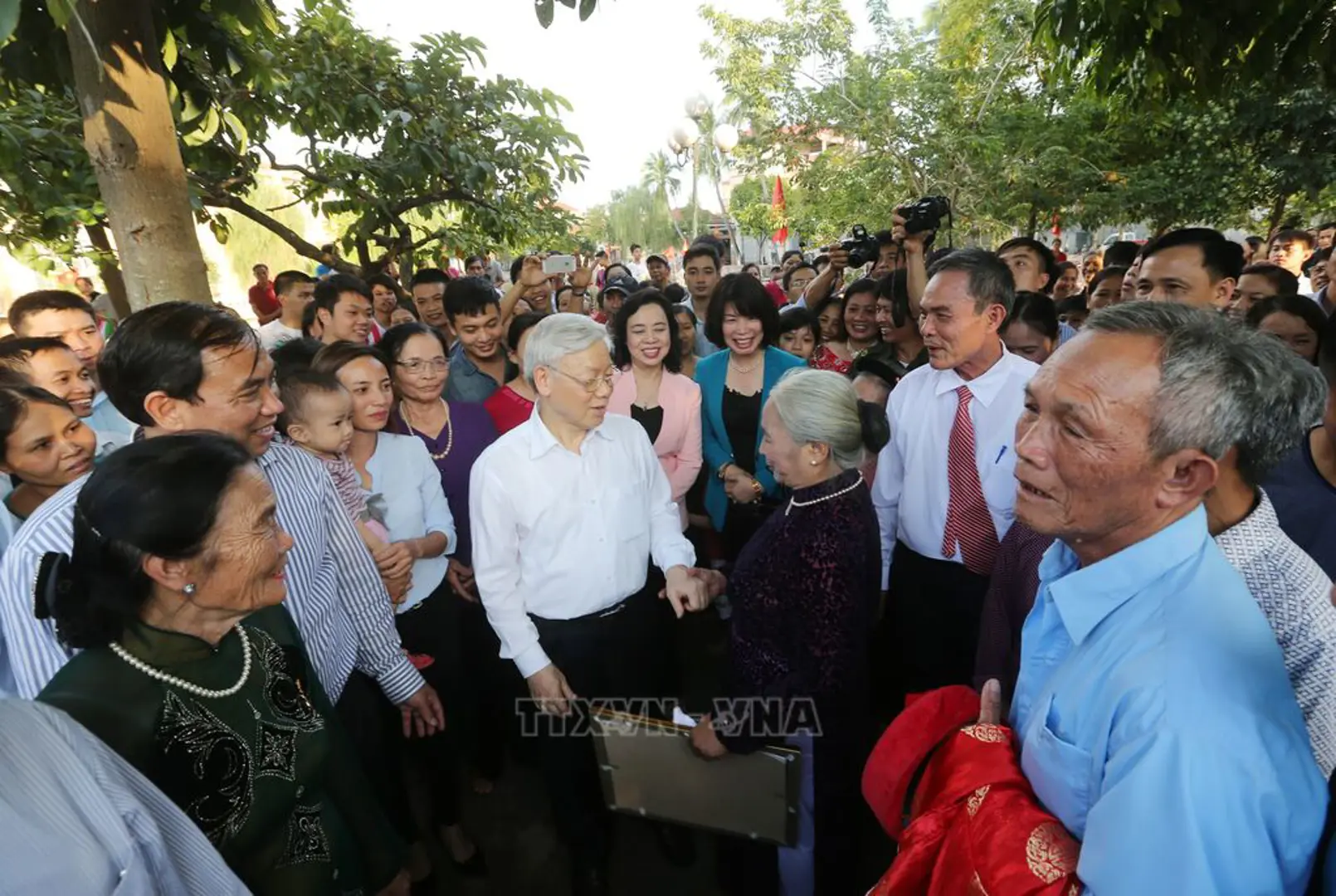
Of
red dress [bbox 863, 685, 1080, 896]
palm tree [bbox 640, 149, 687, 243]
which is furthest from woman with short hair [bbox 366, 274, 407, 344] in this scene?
palm tree [bbox 640, 149, 687, 243]

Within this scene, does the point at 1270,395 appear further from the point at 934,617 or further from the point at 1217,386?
the point at 934,617

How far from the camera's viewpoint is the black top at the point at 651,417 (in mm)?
3688

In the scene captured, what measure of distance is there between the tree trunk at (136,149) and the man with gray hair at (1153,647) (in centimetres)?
261

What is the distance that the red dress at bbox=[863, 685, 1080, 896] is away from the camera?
1073 millimetres

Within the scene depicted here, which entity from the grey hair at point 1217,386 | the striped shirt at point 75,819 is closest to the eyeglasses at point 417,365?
Answer: the striped shirt at point 75,819

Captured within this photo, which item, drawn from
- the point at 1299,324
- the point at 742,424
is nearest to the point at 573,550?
the point at 742,424

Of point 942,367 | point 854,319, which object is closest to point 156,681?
point 942,367

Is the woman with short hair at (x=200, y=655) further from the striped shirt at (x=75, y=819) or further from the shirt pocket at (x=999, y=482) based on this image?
the shirt pocket at (x=999, y=482)

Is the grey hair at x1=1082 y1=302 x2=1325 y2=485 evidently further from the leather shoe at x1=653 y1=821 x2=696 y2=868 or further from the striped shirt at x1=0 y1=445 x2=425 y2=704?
the leather shoe at x1=653 y1=821 x2=696 y2=868

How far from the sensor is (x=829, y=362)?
455 centimetres

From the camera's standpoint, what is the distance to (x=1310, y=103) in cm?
902

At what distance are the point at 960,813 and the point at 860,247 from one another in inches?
172

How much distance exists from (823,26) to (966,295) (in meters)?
13.4

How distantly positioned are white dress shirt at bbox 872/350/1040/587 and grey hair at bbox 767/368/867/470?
779 millimetres
